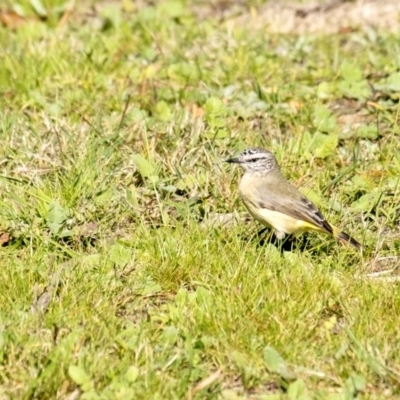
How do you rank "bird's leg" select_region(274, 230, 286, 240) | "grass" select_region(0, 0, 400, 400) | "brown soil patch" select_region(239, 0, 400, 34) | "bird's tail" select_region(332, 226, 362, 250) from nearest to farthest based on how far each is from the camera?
"grass" select_region(0, 0, 400, 400) → "bird's tail" select_region(332, 226, 362, 250) → "bird's leg" select_region(274, 230, 286, 240) → "brown soil patch" select_region(239, 0, 400, 34)

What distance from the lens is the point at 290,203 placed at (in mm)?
6438

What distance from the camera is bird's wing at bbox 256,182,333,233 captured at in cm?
624

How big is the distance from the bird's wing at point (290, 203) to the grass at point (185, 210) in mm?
203

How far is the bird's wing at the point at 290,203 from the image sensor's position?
6238 mm

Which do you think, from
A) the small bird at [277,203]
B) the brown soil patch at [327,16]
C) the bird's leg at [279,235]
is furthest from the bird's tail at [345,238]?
the brown soil patch at [327,16]

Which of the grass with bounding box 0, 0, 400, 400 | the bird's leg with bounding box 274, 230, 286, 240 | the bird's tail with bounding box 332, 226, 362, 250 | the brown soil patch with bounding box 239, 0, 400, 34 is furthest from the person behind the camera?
the brown soil patch with bounding box 239, 0, 400, 34

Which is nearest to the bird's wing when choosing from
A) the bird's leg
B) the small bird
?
the small bird

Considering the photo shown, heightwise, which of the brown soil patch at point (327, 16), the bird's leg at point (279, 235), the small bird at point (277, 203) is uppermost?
the small bird at point (277, 203)

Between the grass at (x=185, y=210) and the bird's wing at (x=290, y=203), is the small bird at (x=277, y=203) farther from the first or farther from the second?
the grass at (x=185, y=210)

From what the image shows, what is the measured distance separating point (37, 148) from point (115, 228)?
1073mm

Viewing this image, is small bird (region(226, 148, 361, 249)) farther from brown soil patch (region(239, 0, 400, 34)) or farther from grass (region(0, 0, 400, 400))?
brown soil patch (region(239, 0, 400, 34))

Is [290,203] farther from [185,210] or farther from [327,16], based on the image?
[327,16]

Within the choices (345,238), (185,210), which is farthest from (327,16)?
(345,238)

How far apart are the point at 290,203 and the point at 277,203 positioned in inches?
3.3
